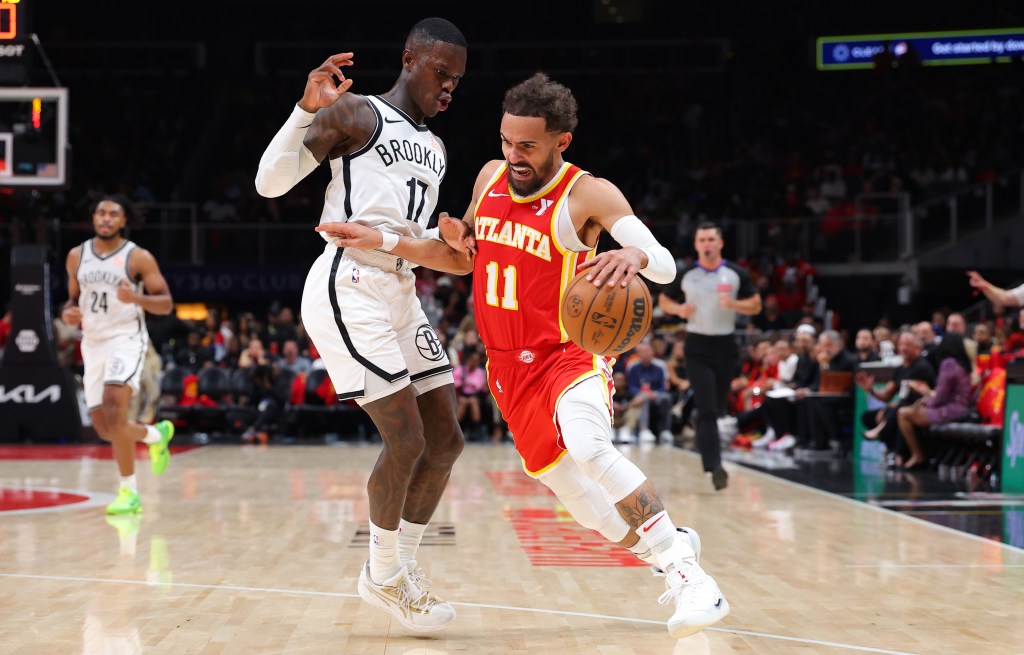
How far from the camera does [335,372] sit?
14.4ft

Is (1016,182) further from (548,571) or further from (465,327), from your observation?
(548,571)

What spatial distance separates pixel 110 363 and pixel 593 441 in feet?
15.7

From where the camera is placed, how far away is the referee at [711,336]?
29.3 feet

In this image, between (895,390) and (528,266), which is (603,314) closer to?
(528,266)

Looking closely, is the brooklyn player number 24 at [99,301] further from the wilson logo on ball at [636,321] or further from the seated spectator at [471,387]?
the seated spectator at [471,387]

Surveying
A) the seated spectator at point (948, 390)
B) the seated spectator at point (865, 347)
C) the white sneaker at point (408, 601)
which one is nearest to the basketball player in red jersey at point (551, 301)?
the white sneaker at point (408, 601)

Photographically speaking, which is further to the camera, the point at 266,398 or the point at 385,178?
the point at 266,398

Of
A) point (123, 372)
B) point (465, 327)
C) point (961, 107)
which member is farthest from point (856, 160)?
point (123, 372)

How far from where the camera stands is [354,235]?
420 cm

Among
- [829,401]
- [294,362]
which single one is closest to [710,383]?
[829,401]

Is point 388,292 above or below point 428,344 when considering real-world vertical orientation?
above

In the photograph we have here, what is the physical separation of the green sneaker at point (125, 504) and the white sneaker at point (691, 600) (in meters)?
4.65

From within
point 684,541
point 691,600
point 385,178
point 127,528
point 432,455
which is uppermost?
point 385,178

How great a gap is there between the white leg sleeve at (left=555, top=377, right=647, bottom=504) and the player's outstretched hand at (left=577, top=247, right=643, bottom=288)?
511 mm
